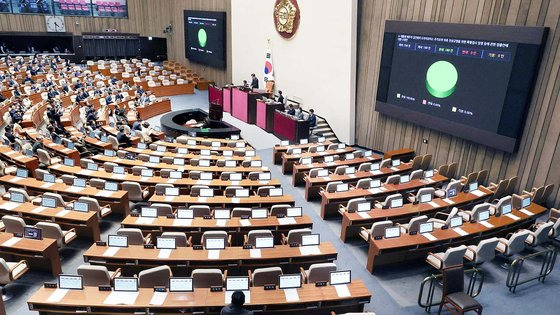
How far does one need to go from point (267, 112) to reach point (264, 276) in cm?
1182

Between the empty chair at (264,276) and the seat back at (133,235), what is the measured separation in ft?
7.67

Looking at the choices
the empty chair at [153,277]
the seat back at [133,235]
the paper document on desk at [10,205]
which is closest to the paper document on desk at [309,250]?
the empty chair at [153,277]

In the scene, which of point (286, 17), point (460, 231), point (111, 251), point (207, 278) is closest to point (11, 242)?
point (111, 251)

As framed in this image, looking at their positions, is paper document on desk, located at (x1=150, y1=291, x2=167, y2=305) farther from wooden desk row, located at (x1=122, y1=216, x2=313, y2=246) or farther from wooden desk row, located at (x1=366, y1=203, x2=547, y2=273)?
wooden desk row, located at (x1=366, y1=203, x2=547, y2=273)

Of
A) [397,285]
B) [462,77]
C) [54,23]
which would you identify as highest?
[54,23]

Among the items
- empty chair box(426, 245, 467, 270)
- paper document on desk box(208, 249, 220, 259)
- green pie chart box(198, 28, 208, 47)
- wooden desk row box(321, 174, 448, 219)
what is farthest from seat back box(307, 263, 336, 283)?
green pie chart box(198, 28, 208, 47)

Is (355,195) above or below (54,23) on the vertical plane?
below

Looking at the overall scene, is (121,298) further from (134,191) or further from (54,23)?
(54,23)

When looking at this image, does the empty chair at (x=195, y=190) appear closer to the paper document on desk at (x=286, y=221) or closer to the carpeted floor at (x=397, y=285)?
the carpeted floor at (x=397, y=285)

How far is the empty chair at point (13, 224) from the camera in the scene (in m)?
7.39

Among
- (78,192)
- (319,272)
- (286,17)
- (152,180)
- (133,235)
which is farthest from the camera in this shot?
(286,17)

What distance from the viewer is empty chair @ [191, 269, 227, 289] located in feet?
19.4

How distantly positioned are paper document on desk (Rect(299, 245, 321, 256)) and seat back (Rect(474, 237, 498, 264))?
2.86m

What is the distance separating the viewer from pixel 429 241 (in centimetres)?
744
